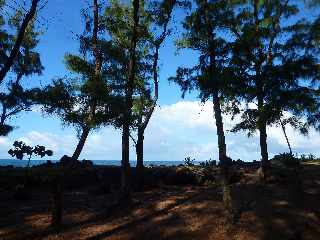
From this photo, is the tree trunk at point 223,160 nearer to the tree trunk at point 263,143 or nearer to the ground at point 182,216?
the ground at point 182,216

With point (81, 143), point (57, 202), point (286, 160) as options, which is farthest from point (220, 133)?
point (286, 160)

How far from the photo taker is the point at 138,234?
18312mm

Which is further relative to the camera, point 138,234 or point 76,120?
point 76,120

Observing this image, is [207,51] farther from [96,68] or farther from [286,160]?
[286,160]

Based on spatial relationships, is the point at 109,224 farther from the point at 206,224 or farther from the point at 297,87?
the point at 297,87

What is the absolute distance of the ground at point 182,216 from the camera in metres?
18.0

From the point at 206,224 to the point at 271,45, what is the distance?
42.1 feet

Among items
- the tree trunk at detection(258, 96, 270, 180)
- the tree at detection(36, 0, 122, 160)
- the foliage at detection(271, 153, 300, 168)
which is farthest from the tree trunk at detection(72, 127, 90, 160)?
the foliage at detection(271, 153, 300, 168)

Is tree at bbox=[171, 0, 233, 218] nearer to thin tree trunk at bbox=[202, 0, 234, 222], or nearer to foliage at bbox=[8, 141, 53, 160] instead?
thin tree trunk at bbox=[202, 0, 234, 222]

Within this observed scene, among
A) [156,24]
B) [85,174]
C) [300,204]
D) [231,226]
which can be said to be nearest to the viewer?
[231,226]

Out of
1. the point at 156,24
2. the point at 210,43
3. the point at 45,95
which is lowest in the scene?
the point at 45,95

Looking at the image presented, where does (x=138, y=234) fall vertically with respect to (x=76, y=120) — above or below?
below

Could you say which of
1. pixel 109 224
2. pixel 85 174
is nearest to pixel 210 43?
pixel 109 224

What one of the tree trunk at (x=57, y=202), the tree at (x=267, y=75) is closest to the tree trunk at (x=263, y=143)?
the tree at (x=267, y=75)
